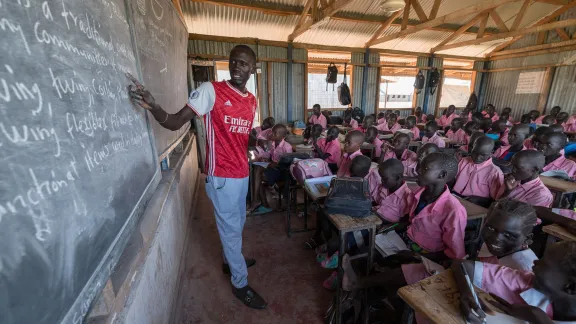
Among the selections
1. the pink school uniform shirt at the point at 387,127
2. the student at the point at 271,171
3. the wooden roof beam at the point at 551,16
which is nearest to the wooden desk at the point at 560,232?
the student at the point at 271,171

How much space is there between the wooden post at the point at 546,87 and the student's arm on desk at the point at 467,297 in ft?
41.6

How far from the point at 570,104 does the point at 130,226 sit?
1360cm

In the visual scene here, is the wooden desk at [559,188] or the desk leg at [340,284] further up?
the wooden desk at [559,188]

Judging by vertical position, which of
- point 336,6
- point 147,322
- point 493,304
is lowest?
point 147,322

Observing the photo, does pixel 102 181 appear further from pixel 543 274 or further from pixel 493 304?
pixel 543 274

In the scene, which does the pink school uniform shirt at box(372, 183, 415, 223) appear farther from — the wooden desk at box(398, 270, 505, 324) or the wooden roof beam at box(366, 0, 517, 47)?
the wooden roof beam at box(366, 0, 517, 47)

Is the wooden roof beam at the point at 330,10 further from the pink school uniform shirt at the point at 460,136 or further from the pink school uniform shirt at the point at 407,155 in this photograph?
the pink school uniform shirt at the point at 460,136

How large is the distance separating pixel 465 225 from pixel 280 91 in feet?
25.1

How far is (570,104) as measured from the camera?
9070 millimetres

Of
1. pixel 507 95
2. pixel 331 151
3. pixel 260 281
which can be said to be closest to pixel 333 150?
pixel 331 151

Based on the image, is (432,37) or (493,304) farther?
(432,37)

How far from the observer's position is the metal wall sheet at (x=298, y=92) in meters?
8.84

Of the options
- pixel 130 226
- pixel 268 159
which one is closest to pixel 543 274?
pixel 130 226

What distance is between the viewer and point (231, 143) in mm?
1938
